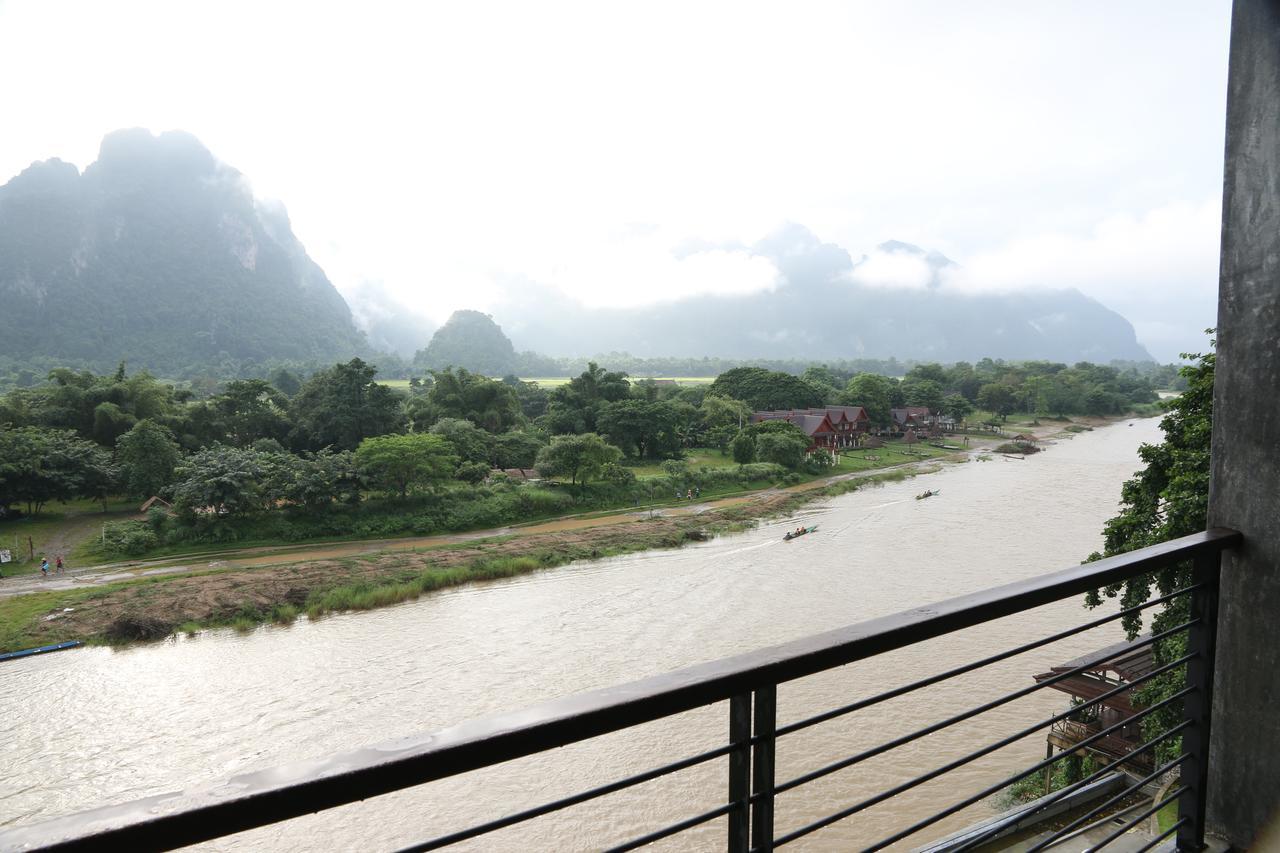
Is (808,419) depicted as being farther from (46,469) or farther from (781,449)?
(46,469)

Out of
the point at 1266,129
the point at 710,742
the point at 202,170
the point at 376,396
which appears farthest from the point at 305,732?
the point at 202,170

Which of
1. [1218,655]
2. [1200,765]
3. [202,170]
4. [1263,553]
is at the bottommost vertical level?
[1200,765]

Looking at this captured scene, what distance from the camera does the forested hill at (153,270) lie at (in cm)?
5203

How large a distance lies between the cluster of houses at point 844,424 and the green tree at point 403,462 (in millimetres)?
12853

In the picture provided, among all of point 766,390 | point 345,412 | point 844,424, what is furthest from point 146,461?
point 766,390

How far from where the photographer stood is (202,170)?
249ft

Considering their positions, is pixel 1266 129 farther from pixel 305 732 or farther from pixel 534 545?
pixel 534 545

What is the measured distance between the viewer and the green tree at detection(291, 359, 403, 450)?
20.2 m

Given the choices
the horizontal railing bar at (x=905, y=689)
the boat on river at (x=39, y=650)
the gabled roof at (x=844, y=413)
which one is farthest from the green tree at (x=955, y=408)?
the horizontal railing bar at (x=905, y=689)

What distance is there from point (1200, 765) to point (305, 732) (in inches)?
338

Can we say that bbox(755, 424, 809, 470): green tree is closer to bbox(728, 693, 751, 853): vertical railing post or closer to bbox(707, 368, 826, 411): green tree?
bbox(707, 368, 826, 411): green tree

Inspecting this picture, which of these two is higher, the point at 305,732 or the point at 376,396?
the point at 376,396

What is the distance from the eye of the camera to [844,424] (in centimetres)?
2916

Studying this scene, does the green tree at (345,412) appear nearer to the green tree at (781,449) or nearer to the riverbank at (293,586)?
the riverbank at (293,586)
